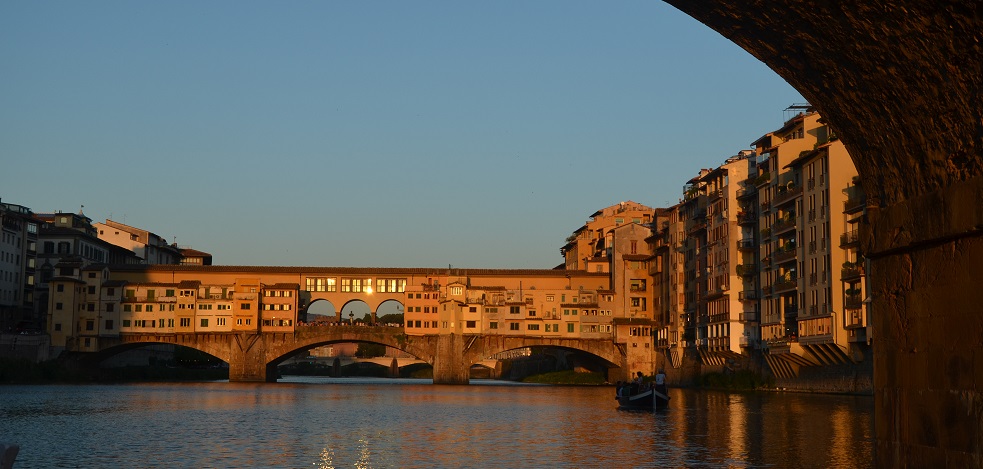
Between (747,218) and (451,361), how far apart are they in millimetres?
45311

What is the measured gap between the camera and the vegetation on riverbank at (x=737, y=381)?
86.1m

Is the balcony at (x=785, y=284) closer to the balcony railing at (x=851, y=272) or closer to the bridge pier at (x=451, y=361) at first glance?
the balcony railing at (x=851, y=272)

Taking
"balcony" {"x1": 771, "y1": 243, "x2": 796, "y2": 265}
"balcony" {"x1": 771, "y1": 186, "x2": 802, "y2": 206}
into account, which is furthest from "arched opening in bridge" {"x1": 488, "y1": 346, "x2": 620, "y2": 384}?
"balcony" {"x1": 771, "y1": 186, "x2": 802, "y2": 206}

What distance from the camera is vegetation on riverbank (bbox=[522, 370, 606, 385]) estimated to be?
13275 cm

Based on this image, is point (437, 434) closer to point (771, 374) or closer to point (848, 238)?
point (848, 238)

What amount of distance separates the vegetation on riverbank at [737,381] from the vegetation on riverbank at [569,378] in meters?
33.6

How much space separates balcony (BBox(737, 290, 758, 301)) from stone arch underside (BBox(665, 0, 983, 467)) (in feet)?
245

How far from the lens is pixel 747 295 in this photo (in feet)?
295

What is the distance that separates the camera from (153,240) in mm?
169250

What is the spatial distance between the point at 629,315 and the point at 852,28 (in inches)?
4433

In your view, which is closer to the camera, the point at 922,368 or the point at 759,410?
the point at 922,368

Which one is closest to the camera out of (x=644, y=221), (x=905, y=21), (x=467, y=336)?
(x=905, y=21)

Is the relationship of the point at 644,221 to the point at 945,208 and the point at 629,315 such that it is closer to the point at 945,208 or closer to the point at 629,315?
the point at 629,315

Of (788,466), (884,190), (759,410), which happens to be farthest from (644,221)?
(884,190)
